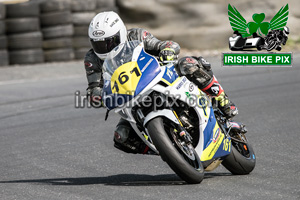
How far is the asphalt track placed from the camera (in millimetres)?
4688

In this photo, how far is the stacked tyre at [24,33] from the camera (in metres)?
13.5

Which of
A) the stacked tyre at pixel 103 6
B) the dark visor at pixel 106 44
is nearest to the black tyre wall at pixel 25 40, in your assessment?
the stacked tyre at pixel 103 6

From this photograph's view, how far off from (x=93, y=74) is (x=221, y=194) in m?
1.63

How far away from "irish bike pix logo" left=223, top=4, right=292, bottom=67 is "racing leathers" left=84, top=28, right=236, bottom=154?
318 inches

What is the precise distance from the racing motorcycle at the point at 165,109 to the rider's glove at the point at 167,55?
85 millimetres

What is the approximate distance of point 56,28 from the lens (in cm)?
1402

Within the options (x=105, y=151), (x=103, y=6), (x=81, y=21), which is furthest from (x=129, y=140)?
(x=103, y=6)

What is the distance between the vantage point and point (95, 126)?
26.7 feet

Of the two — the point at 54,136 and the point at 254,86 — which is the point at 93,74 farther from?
the point at 254,86

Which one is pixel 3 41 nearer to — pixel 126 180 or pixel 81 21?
pixel 81 21

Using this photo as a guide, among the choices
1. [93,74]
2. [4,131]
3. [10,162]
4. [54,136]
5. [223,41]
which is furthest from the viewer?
[223,41]

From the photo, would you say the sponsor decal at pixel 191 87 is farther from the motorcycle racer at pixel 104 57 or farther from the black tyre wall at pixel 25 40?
the black tyre wall at pixel 25 40

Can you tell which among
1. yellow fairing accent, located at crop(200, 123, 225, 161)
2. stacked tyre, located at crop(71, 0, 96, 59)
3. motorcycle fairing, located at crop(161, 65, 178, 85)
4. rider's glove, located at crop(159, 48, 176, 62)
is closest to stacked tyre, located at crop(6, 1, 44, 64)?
stacked tyre, located at crop(71, 0, 96, 59)

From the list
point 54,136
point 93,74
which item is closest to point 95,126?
point 54,136
